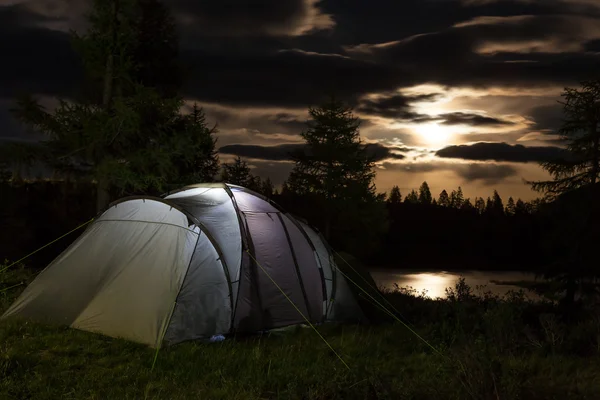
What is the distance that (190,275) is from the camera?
7.98m

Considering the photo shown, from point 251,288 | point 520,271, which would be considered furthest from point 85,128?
point 520,271

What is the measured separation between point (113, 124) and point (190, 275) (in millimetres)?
9553

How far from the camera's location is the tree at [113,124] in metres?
16.1

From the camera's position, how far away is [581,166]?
2461 centimetres

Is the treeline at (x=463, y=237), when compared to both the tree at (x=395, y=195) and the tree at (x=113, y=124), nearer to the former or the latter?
the tree at (x=395, y=195)

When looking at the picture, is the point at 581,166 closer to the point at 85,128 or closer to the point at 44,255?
the point at 85,128

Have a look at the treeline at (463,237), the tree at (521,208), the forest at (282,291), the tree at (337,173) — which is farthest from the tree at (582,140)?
the tree at (521,208)

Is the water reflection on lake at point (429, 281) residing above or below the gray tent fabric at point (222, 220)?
below

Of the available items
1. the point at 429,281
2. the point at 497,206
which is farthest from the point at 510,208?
the point at 429,281

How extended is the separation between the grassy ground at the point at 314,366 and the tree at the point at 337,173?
28.6 metres

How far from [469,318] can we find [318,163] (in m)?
29.1

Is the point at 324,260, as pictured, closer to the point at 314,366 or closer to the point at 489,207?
the point at 314,366

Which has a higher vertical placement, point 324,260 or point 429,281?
point 324,260

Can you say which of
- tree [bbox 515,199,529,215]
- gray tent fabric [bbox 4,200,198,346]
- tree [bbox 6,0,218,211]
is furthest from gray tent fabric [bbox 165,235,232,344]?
tree [bbox 515,199,529,215]
